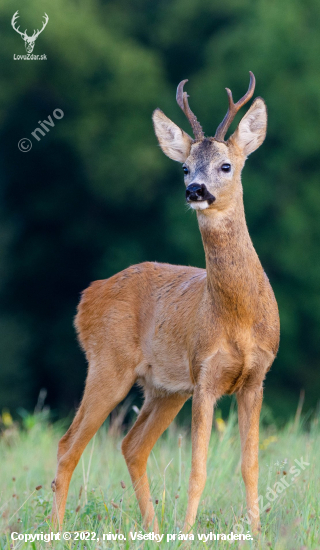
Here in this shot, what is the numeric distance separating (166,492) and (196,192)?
6.32 ft

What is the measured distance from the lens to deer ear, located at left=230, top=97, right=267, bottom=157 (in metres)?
5.48

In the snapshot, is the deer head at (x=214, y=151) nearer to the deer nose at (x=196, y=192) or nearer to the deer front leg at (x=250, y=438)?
the deer nose at (x=196, y=192)

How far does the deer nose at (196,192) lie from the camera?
16.0 ft

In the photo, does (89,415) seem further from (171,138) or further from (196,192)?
(171,138)

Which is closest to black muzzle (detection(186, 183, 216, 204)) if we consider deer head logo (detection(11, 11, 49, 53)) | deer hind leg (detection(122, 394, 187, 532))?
deer hind leg (detection(122, 394, 187, 532))

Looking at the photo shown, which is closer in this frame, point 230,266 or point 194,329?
point 230,266

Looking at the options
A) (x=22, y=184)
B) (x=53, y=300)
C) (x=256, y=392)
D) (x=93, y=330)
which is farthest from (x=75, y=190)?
(x=256, y=392)

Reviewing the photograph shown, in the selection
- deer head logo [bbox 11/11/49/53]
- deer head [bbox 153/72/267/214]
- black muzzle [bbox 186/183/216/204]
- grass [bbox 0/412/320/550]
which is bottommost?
grass [bbox 0/412/320/550]

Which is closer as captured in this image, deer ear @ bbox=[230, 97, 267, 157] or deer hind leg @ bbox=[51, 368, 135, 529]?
deer ear @ bbox=[230, 97, 267, 157]

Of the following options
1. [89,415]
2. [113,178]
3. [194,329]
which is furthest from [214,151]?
[113,178]

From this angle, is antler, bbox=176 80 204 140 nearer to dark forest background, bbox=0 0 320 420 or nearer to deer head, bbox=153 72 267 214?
deer head, bbox=153 72 267 214

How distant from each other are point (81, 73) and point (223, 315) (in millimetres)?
12422

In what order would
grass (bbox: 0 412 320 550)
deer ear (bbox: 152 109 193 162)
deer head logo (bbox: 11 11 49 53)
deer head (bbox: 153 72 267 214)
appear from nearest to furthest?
grass (bbox: 0 412 320 550), deer head (bbox: 153 72 267 214), deer ear (bbox: 152 109 193 162), deer head logo (bbox: 11 11 49 53)

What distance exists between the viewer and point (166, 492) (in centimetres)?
559
